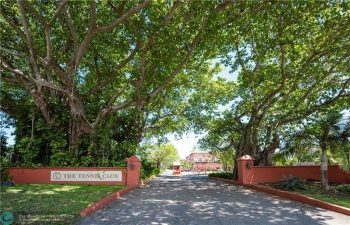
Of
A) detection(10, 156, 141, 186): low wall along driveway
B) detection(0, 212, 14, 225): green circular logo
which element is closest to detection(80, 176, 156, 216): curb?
detection(0, 212, 14, 225): green circular logo

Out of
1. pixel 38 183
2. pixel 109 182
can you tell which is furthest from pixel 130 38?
pixel 38 183

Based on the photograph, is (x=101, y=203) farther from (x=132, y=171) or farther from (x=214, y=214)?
(x=132, y=171)

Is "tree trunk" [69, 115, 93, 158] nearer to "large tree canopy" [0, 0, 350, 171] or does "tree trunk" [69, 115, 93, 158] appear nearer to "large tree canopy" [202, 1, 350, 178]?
"large tree canopy" [0, 0, 350, 171]

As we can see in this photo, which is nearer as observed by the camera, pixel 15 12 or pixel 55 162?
pixel 15 12

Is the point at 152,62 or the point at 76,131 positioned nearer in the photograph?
the point at 152,62

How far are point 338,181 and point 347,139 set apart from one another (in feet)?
13.8

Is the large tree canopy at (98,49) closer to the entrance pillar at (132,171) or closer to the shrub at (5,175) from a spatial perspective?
the entrance pillar at (132,171)

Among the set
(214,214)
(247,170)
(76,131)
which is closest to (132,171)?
(76,131)

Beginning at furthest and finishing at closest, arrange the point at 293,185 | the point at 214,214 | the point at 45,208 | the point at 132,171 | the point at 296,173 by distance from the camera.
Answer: the point at 296,173, the point at 132,171, the point at 293,185, the point at 214,214, the point at 45,208

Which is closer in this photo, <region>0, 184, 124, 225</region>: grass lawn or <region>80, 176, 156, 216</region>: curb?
<region>0, 184, 124, 225</region>: grass lawn

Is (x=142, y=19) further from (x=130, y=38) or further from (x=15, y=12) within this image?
(x=15, y=12)

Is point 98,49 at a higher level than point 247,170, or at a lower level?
higher

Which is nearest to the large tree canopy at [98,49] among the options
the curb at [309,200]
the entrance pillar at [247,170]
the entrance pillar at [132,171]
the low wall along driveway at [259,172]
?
the entrance pillar at [132,171]

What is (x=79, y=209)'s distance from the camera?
260 inches
